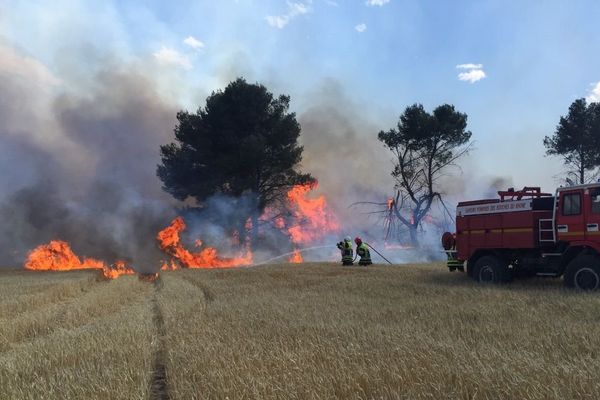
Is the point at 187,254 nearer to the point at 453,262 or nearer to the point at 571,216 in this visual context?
the point at 453,262

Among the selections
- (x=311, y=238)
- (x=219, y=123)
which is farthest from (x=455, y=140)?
(x=219, y=123)

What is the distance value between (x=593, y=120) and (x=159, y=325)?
37270 millimetres

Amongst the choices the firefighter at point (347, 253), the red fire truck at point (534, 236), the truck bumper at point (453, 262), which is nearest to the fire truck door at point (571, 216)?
the red fire truck at point (534, 236)

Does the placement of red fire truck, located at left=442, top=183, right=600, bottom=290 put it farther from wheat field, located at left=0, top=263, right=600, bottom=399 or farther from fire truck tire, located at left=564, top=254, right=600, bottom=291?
wheat field, located at left=0, top=263, right=600, bottom=399

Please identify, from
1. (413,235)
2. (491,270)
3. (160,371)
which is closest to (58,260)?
(413,235)

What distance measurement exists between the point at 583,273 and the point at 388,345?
8604 millimetres

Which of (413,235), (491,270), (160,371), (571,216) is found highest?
(571,216)

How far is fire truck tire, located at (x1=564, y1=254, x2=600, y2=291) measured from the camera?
1222 cm

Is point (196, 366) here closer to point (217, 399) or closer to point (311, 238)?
point (217, 399)

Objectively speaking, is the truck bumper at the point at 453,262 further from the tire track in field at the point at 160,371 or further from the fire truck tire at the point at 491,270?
the tire track in field at the point at 160,371

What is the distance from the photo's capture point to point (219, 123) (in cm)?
3694

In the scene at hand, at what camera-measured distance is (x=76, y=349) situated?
22.6 ft

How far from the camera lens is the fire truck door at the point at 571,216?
12.8 m

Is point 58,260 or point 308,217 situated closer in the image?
point 58,260
